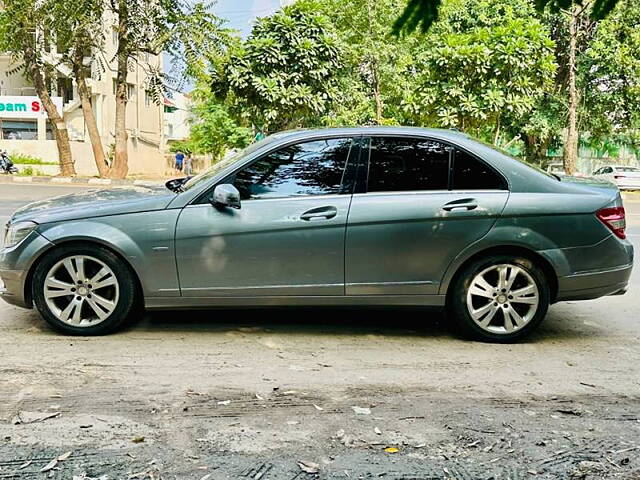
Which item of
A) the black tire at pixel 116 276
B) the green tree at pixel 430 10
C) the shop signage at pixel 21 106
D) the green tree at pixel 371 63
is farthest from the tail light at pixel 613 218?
the shop signage at pixel 21 106

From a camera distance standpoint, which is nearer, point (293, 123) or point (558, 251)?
point (558, 251)

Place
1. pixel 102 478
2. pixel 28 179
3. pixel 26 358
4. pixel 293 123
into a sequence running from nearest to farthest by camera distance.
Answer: pixel 102 478 < pixel 26 358 < pixel 293 123 < pixel 28 179

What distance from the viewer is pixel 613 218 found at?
4.97 metres

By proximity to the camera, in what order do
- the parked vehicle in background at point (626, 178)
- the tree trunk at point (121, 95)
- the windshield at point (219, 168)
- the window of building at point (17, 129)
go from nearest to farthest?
the windshield at point (219, 168)
the tree trunk at point (121, 95)
the parked vehicle in background at point (626, 178)
the window of building at point (17, 129)

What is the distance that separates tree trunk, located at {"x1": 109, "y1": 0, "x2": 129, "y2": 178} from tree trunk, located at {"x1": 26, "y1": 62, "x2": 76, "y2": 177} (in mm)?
2077

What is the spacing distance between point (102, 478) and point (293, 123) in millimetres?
18125

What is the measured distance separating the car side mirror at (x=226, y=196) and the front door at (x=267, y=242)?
6 centimetres

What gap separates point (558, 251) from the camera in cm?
489

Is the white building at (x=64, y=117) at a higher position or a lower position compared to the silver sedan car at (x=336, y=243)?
higher

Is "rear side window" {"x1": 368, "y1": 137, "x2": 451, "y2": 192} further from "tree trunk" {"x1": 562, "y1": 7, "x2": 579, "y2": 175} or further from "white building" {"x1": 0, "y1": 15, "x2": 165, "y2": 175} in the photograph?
"white building" {"x1": 0, "y1": 15, "x2": 165, "y2": 175}

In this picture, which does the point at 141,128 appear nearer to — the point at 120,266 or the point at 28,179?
the point at 28,179

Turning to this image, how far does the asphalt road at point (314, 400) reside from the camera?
308cm

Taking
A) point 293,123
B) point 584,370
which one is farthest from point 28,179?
point 584,370

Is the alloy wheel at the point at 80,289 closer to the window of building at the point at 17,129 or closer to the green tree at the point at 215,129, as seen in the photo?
the green tree at the point at 215,129
